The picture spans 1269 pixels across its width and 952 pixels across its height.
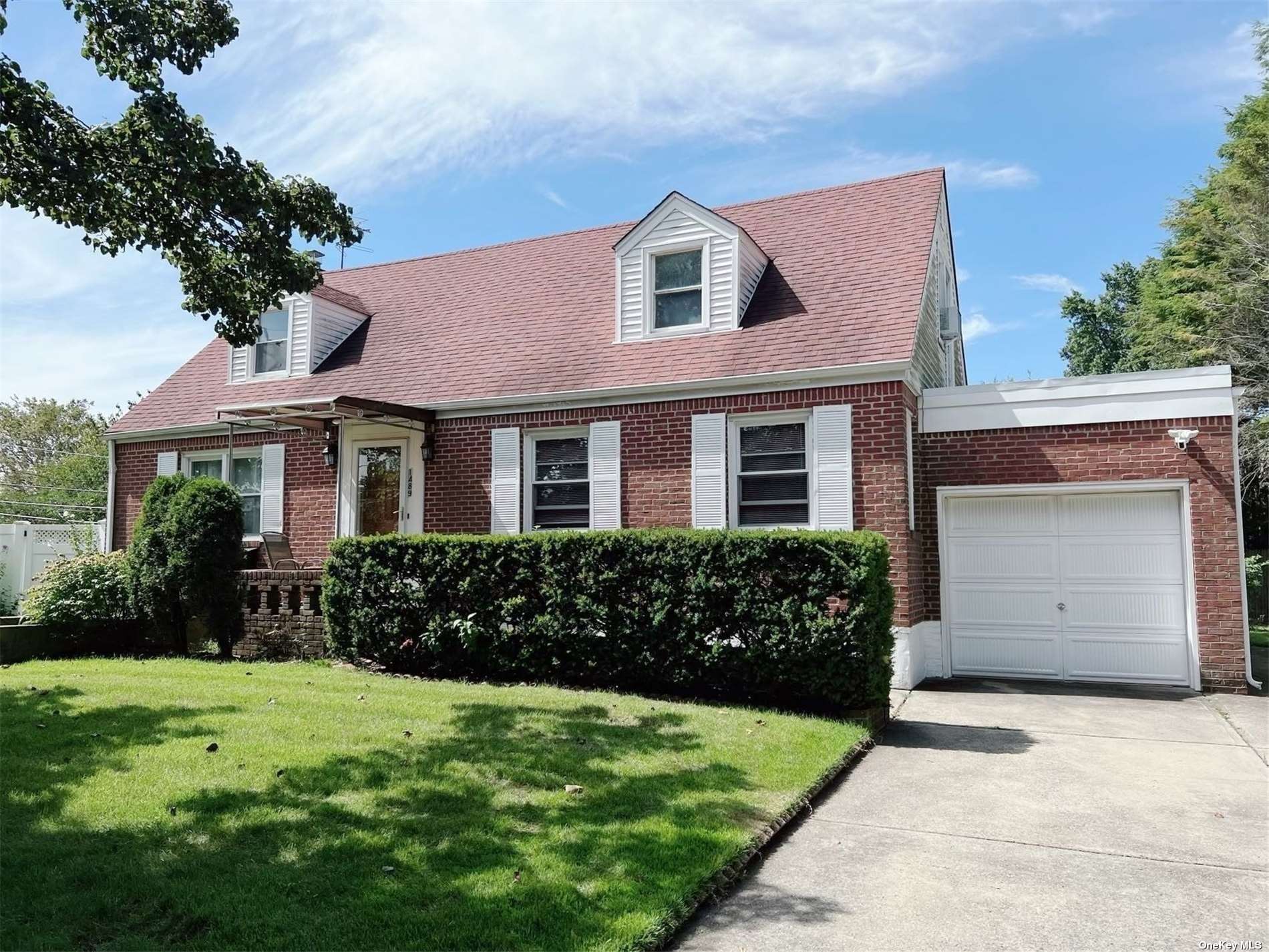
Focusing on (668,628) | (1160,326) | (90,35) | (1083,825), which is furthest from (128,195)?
(1160,326)

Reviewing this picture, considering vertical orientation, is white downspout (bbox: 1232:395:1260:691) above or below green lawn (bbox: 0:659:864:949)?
above

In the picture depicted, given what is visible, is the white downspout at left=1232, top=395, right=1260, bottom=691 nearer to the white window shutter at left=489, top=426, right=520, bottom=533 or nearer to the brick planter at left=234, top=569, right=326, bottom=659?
the white window shutter at left=489, top=426, right=520, bottom=533

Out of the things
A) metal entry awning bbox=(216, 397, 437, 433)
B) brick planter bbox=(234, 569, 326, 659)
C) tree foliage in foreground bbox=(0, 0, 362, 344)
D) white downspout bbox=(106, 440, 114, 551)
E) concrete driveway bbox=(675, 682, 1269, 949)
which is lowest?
concrete driveway bbox=(675, 682, 1269, 949)

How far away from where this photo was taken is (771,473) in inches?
432

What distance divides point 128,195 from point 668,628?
5.74 meters

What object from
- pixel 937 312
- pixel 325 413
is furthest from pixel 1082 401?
pixel 325 413

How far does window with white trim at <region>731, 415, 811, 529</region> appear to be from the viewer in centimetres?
1085

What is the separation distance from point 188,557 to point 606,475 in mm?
5326

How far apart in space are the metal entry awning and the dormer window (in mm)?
3805

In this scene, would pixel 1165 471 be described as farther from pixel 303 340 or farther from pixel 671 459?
pixel 303 340

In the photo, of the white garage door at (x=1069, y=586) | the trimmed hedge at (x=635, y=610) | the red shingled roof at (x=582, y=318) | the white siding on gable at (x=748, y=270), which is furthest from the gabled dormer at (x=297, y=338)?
the white garage door at (x=1069, y=586)

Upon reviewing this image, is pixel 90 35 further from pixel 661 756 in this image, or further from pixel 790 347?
pixel 790 347

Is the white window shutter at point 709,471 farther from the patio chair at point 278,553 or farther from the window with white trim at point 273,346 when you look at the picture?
the window with white trim at point 273,346

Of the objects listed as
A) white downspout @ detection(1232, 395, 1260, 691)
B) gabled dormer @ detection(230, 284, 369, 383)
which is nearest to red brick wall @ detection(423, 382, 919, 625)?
white downspout @ detection(1232, 395, 1260, 691)
